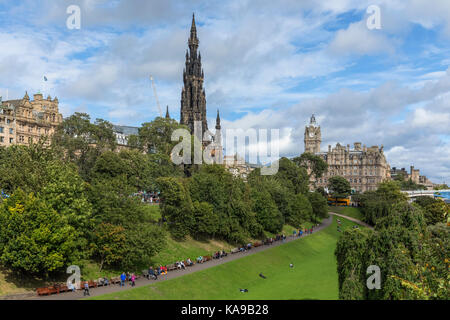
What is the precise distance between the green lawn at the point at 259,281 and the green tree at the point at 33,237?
5999mm

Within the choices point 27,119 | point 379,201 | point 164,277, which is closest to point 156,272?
point 164,277

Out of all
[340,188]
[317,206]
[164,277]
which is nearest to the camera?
[164,277]

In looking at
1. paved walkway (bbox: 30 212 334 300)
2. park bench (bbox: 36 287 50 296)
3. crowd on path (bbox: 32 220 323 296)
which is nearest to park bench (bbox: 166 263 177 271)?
crowd on path (bbox: 32 220 323 296)

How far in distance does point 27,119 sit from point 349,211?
95.3m

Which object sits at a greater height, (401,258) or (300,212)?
(401,258)

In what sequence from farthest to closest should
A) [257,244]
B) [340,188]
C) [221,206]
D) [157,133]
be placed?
[340,188]
[157,133]
[257,244]
[221,206]

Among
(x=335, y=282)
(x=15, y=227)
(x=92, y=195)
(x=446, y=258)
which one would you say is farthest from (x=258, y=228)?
(x=446, y=258)

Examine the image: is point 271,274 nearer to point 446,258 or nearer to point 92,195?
point 92,195

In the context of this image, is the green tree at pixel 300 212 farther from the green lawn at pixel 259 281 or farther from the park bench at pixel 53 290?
the park bench at pixel 53 290

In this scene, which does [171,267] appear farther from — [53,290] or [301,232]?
[301,232]

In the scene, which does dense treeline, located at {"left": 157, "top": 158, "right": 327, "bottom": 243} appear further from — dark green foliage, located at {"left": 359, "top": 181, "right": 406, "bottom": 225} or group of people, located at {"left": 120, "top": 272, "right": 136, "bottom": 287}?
dark green foliage, located at {"left": 359, "top": 181, "right": 406, "bottom": 225}

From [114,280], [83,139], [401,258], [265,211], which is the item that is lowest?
[114,280]

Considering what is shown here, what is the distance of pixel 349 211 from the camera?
138 m

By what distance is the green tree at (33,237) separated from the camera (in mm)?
40594
